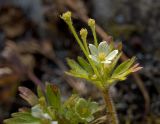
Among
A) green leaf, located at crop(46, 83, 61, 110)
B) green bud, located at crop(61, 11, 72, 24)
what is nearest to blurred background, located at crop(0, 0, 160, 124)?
green leaf, located at crop(46, 83, 61, 110)

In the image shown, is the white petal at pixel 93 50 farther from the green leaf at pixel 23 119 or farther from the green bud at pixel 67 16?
the green leaf at pixel 23 119

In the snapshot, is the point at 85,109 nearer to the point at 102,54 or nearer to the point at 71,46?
the point at 102,54

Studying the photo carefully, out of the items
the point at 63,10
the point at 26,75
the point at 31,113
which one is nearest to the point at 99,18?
the point at 63,10

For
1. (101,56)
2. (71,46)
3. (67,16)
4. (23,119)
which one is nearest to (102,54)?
(101,56)

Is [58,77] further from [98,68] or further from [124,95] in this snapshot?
[98,68]

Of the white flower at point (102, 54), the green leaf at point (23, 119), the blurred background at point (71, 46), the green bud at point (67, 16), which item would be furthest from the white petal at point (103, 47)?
the blurred background at point (71, 46)

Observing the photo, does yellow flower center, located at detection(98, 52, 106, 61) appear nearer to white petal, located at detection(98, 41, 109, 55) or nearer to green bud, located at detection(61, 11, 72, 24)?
white petal, located at detection(98, 41, 109, 55)

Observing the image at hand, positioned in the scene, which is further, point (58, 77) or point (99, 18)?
point (99, 18)
